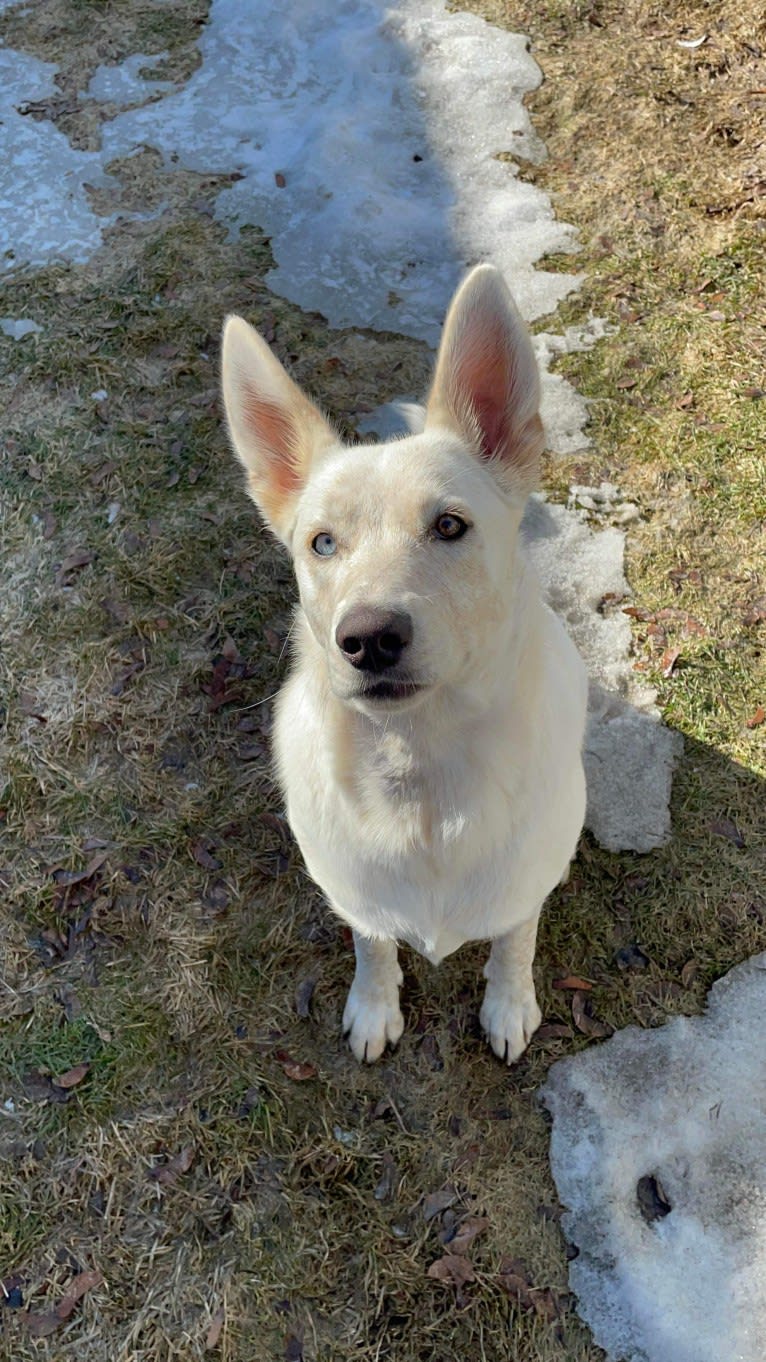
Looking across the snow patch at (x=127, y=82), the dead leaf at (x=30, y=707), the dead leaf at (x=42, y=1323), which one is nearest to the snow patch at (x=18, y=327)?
the snow patch at (x=127, y=82)

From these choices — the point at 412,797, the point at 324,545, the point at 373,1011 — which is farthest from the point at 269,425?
the point at 373,1011

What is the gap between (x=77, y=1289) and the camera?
3.12 m

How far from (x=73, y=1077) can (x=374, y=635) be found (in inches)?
97.4

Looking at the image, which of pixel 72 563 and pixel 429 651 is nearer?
pixel 429 651

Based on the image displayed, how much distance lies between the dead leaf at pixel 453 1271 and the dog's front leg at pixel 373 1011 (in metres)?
0.69

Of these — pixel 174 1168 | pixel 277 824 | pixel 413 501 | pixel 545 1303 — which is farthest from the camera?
pixel 277 824

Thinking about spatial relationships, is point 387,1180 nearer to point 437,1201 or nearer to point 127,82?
point 437,1201

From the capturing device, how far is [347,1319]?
9.84 ft

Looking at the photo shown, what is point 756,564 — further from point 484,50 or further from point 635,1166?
point 484,50

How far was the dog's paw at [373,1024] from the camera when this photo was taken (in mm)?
3424

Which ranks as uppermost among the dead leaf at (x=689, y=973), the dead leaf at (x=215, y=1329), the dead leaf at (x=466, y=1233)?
the dead leaf at (x=689, y=973)

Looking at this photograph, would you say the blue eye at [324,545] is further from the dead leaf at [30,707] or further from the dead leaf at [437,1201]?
the dead leaf at [30,707]

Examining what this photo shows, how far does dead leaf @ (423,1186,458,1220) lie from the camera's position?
10.4 feet

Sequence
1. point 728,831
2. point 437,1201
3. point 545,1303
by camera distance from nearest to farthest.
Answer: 1. point 545,1303
2. point 437,1201
3. point 728,831
